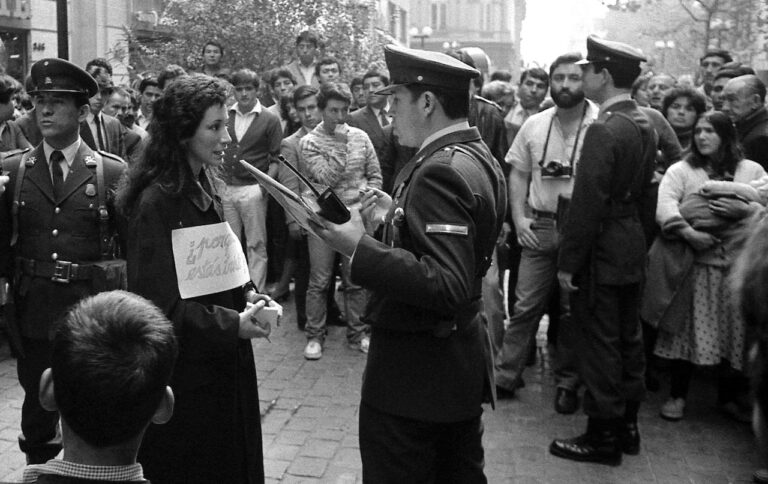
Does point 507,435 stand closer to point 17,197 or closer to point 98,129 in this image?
point 17,197

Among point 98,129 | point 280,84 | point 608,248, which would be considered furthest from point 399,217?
point 280,84

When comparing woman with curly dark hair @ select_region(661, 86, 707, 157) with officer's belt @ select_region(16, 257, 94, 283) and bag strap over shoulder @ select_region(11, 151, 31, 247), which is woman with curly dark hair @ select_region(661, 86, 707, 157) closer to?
officer's belt @ select_region(16, 257, 94, 283)

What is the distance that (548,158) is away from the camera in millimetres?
5867

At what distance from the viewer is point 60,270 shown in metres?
4.02

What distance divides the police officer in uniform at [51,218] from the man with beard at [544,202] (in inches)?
116

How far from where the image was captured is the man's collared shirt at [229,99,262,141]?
828 cm

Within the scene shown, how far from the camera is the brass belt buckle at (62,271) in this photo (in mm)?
4020

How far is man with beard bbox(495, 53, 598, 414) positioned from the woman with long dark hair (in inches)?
27.0

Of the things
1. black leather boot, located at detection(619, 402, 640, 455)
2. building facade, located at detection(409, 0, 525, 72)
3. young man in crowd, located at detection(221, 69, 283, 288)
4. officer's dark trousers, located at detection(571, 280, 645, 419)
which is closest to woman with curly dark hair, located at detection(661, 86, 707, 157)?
officer's dark trousers, located at detection(571, 280, 645, 419)

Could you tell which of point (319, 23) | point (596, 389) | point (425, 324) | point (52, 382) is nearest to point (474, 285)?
point (425, 324)

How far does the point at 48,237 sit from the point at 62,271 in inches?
6.9

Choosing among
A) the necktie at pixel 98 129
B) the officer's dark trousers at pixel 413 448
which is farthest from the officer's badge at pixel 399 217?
the necktie at pixel 98 129

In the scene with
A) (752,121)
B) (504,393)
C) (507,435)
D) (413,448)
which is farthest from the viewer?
(752,121)

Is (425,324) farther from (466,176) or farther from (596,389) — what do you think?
(596,389)
